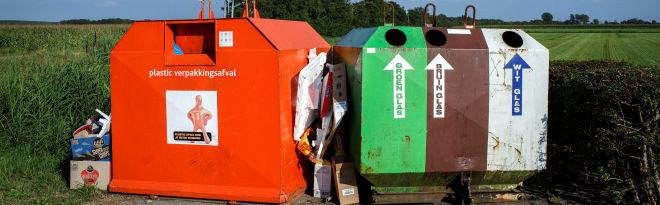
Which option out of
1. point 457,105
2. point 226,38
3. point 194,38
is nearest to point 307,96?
point 226,38

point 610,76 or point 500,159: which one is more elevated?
point 610,76

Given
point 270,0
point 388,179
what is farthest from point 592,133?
point 270,0

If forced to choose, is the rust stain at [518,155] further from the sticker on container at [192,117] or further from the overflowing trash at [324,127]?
the sticker on container at [192,117]

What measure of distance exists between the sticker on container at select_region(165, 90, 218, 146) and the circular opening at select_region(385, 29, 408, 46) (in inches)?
58.8

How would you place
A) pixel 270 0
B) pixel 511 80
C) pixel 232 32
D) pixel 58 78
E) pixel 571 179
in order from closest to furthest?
pixel 511 80 < pixel 232 32 < pixel 571 179 < pixel 58 78 < pixel 270 0

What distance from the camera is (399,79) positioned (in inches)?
167

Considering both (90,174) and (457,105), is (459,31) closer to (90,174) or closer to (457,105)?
(457,105)

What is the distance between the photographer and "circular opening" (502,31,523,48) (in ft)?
14.6

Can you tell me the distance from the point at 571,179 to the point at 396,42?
2149mm

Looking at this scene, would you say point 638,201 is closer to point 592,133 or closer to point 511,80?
point 592,133

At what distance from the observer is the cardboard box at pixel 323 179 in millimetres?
4859

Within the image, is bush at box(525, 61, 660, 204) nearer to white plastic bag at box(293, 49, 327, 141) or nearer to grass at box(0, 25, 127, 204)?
white plastic bag at box(293, 49, 327, 141)

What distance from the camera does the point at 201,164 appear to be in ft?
16.0

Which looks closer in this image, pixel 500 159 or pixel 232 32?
pixel 500 159
